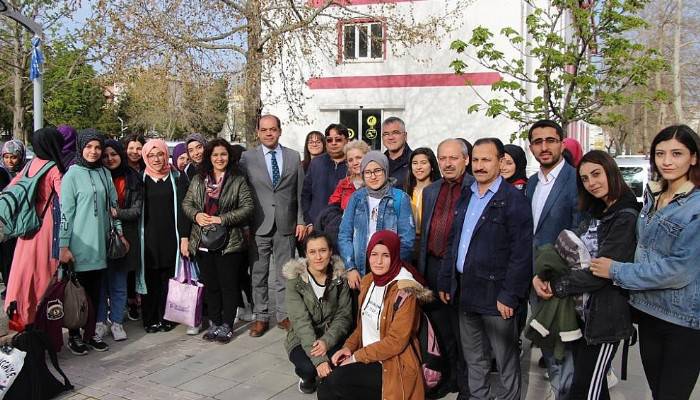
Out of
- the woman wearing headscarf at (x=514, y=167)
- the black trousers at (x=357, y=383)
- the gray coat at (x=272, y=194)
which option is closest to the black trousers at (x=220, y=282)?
the gray coat at (x=272, y=194)

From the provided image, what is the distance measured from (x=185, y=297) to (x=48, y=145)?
1.87 meters

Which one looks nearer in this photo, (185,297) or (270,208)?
(185,297)

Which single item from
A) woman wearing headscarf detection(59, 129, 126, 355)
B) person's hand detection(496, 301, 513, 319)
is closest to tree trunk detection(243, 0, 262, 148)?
woman wearing headscarf detection(59, 129, 126, 355)

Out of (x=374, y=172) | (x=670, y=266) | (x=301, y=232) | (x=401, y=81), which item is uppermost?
(x=401, y=81)

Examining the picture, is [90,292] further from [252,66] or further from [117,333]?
[252,66]

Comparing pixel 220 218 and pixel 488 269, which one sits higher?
pixel 220 218

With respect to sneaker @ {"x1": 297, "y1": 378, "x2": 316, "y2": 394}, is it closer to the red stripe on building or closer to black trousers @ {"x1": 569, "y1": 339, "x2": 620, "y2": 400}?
black trousers @ {"x1": 569, "y1": 339, "x2": 620, "y2": 400}

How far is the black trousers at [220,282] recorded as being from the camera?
548 cm

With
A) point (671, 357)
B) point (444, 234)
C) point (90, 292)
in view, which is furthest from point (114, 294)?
point (671, 357)

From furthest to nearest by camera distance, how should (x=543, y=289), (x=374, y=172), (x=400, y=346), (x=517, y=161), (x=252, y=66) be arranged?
(x=252, y=66)
(x=517, y=161)
(x=374, y=172)
(x=400, y=346)
(x=543, y=289)

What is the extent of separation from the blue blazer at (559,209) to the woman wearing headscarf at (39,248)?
380cm

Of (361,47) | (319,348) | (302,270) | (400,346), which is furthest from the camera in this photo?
(361,47)

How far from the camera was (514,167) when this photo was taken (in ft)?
17.2

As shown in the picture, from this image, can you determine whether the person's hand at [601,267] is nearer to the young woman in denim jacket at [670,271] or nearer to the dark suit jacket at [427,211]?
the young woman in denim jacket at [670,271]
